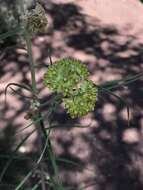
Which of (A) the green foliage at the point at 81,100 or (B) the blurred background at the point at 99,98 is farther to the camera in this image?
(B) the blurred background at the point at 99,98

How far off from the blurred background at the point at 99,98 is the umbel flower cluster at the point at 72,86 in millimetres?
1150

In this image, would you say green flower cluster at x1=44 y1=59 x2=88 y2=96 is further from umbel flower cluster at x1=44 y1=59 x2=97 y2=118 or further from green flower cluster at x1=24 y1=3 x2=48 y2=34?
green flower cluster at x1=24 y1=3 x2=48 y2=34

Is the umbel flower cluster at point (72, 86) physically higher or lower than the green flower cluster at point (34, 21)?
lower

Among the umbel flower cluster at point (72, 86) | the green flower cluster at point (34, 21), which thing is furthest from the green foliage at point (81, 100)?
the green flower cluster at point (34, 21)

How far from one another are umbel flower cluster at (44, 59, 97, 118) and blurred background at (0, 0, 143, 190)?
1150 millimetres

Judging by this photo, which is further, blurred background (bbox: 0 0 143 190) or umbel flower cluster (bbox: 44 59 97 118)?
blurred background (bbox: 0 0 143 190)

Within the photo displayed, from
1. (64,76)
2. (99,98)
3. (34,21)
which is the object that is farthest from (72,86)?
(99,98)

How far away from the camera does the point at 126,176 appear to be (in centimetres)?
324

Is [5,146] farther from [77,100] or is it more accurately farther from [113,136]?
[77,100]

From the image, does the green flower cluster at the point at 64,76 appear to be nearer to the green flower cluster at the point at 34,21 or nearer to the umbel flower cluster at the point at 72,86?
the umbel flower cluster at the point at 72,86

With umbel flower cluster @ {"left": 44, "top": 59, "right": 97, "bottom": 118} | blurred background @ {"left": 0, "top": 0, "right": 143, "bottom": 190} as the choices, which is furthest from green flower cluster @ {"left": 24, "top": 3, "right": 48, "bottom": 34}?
blurred background @ {"left": 0, "top": 0, "right": 143, "bottom": 190}

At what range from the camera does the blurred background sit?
324 centimetres

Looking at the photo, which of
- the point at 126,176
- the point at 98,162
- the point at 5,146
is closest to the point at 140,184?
the point at 126,176

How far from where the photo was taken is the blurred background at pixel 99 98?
324 centimetres
